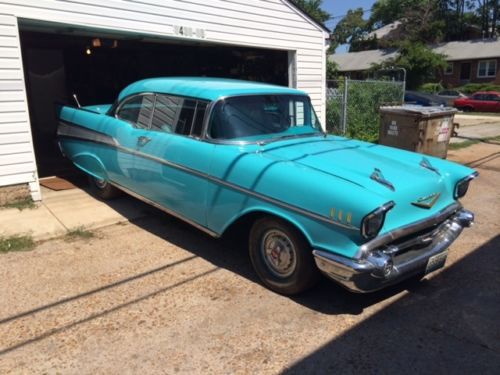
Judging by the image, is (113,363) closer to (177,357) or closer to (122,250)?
(177,357)

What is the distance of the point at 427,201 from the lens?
351 centimetres

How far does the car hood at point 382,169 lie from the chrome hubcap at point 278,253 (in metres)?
0.62

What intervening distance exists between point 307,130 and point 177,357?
2686mm

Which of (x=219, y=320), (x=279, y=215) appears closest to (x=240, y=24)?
(x=279, y=215)

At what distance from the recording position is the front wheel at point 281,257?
134 inches

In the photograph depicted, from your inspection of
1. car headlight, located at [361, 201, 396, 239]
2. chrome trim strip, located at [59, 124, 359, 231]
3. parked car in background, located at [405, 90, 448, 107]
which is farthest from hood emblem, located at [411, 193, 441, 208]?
parked car in background, located at [405, 90, 448, 107]

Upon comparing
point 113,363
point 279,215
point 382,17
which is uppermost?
point 382,17

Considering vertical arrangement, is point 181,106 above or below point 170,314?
above

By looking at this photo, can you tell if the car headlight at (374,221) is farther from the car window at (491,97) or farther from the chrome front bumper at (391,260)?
the car window at (491,97)

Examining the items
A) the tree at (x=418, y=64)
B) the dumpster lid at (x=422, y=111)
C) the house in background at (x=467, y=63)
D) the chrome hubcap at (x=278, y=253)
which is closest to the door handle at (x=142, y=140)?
the chrome hubcap at (x=278, y=253)

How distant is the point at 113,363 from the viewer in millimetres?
2846

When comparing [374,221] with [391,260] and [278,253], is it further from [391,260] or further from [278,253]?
[278,253]

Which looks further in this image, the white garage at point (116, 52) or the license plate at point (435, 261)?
the white garage at point (116, 52)

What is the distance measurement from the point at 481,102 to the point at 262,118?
2645 centimetres
